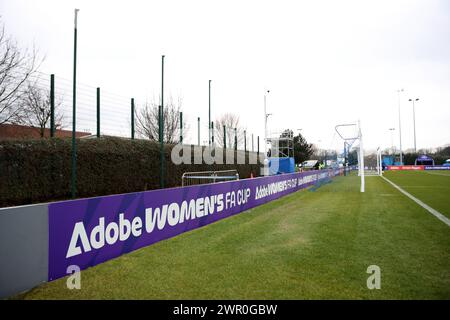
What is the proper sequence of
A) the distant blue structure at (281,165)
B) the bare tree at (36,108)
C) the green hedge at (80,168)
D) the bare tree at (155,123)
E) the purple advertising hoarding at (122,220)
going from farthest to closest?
1. the distant blue structure at (281,165)
2. the bare tree at (155,123)
3. the bare tree at (36,108)
4. the green hedge at (80,168)
5. the purple advertising hoarding at (122,220)

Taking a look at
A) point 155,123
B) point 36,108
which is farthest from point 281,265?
point 155,123

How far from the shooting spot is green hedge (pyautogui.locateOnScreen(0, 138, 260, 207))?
8.16 m

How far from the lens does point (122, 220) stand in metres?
5.26

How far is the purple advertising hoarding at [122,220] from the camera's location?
4246 mm

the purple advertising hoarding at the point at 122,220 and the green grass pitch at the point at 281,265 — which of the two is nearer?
the green grass pitch at the point at 281,265

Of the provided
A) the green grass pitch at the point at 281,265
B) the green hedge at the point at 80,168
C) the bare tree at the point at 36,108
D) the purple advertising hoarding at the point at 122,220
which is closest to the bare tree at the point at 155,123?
the green hedge at the point at 80,168

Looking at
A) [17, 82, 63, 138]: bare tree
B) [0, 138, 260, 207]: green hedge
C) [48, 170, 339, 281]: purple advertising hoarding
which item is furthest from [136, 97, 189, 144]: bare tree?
[48, 170, 339, 281]: purple advertising hoarding

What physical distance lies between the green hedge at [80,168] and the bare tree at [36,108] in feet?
4.86

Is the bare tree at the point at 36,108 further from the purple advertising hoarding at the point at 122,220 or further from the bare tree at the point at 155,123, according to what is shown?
the bare tree at the point at 155,123

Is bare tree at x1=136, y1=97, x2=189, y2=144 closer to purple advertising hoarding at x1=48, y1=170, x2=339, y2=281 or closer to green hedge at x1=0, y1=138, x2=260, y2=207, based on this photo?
green hedge at x1=0, y1=138, x2=260, y2=207

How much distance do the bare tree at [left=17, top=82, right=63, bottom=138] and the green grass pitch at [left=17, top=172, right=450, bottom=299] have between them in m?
6.88

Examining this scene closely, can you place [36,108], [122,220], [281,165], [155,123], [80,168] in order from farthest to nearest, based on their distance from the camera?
[281,165]
[155,123]
[36,108]
[80,168]
[122,220]

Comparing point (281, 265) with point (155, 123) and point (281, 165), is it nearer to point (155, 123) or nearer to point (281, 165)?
point (155, 123)

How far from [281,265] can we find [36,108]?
9682mm
